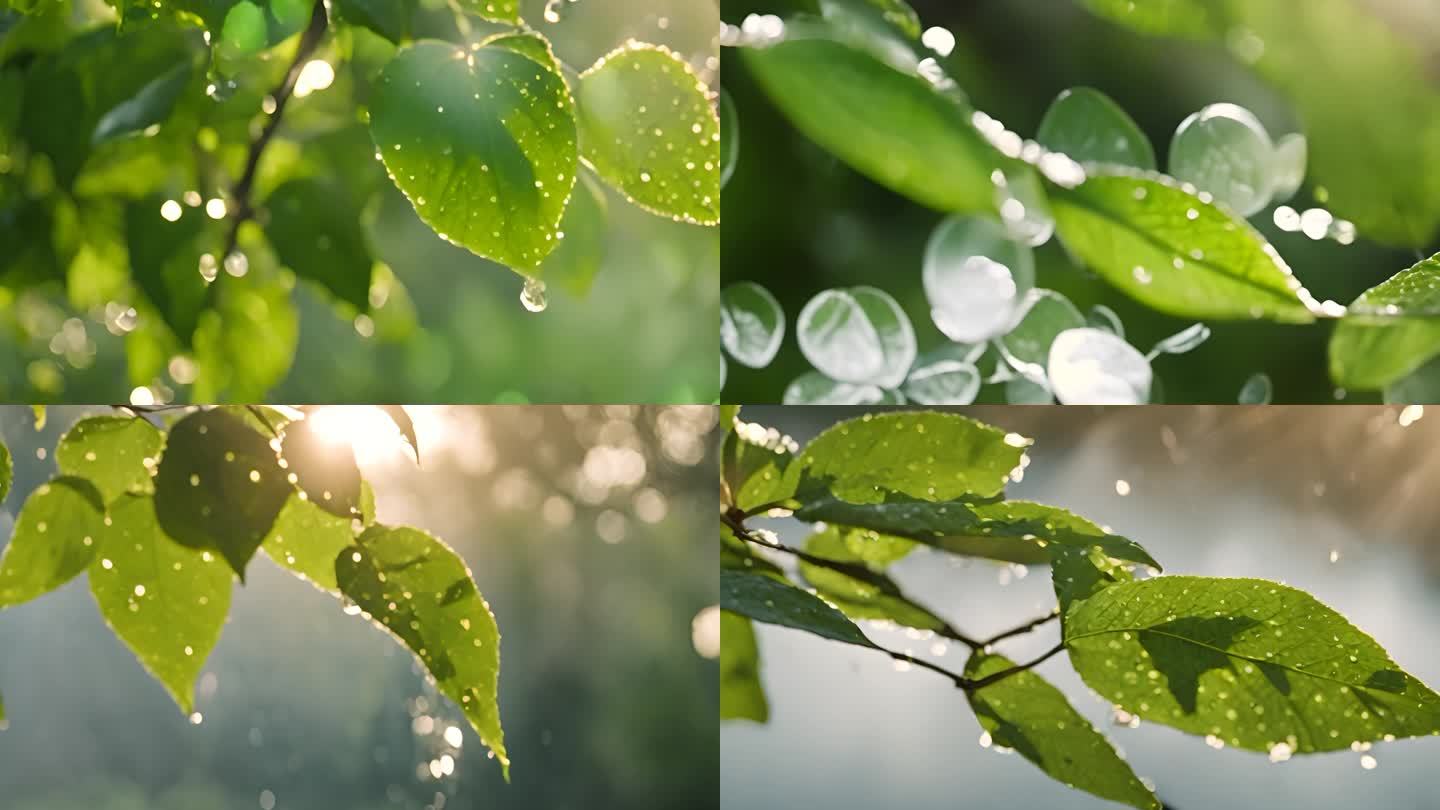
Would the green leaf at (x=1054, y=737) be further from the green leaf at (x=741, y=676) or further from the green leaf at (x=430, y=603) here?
the green leaf at (x=430, y=603)

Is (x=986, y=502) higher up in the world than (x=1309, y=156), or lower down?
lower down

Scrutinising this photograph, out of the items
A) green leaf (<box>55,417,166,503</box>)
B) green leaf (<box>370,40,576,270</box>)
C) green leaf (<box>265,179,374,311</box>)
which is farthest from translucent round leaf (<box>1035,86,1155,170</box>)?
green leaf (<box>55,417,166,503</box>)

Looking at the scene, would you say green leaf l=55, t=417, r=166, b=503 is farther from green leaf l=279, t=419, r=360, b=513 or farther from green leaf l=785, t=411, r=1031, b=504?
green leaf l=785, t=411, r=1031, b=504

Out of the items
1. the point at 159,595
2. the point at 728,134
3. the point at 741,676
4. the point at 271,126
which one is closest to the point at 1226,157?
the point at 728,134

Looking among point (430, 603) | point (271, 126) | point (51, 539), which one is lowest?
point (51, 539)

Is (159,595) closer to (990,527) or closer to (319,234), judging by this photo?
(319,234)

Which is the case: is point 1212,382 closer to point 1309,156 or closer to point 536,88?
point 1309,156

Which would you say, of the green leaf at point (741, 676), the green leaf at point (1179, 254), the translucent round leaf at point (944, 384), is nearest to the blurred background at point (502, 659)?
the green leaf at point (741, 676)

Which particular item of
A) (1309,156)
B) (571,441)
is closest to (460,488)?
(571,441)

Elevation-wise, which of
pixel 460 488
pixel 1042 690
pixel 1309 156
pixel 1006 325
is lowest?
pixel 460 488
